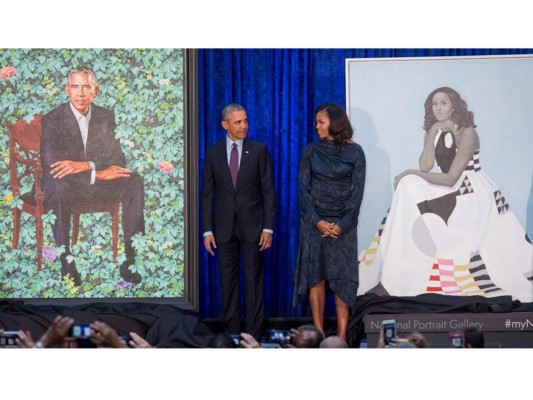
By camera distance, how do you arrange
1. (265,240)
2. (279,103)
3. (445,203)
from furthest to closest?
(279,103), (445,203), (265,240)

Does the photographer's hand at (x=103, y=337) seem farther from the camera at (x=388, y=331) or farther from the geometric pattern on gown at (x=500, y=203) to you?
the geometric pattern on gown at (x=500, y=203)

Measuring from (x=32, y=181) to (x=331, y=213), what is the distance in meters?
2.18

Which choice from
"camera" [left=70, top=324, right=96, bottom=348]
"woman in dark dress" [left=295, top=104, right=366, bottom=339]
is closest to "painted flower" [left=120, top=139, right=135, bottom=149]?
"woman in dark dress" [left=295, top=104, right=366, bottom=339]

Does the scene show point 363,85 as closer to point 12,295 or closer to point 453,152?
point 453,152

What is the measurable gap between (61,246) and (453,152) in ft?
9.56

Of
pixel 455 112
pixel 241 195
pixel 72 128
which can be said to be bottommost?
pixel 241 195

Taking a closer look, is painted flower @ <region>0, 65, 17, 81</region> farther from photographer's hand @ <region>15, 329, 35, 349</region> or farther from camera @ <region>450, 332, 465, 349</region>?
camera @ <region>450, 332, 465, 349</region>

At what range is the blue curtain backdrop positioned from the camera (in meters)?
7.85

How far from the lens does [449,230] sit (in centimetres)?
767

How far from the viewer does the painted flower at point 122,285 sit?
7.61 metres

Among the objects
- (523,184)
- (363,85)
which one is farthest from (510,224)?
(363,85)

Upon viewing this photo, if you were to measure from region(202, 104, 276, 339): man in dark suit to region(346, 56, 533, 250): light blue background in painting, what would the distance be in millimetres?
792

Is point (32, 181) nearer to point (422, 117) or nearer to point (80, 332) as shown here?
point (422, 117)

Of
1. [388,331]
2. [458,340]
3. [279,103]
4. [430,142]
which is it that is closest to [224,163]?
[279,103]
